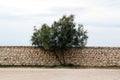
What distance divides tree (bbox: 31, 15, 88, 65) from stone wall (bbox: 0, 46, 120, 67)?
26.7 inches

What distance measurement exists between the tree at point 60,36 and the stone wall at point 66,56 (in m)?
0.68

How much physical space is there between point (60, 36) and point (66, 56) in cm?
231

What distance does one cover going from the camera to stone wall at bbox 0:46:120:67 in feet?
145

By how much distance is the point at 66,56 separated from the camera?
147 feet

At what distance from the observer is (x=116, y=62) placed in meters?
44.1

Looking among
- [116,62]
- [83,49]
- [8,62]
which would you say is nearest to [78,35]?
[83,49]

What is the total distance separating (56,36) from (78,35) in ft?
7.68

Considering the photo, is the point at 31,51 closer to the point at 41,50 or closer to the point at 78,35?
the point at 41,50
